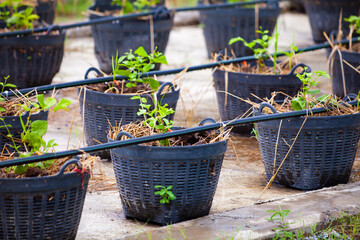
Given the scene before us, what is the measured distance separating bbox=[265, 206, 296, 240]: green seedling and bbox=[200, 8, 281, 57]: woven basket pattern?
4.66 meters

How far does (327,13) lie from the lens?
8.81 metres

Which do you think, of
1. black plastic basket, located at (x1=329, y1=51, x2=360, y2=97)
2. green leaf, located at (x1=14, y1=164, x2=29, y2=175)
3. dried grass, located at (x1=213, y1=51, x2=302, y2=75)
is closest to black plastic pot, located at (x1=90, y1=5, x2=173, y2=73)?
dried grass, located at (x1=213, y1=51, x2=302, y2=75)

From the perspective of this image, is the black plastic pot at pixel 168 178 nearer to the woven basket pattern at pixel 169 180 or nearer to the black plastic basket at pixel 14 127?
the woven basket pattern at pixel 169 180

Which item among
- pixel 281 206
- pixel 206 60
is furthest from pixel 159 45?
pixel 281 206

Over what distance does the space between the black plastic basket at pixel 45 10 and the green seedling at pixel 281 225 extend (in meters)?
4.89

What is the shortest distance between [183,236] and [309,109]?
4.15ft

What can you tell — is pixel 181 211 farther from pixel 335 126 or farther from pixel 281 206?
pixel 335 126

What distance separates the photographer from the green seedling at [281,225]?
3.22m

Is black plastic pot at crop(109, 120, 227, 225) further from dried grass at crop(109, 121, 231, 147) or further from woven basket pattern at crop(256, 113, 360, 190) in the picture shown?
woven basket pattern at crop(256, 113, 360, 190)

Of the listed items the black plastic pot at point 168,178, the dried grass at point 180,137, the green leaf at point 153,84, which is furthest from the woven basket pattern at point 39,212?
the green leaf at point 153,84

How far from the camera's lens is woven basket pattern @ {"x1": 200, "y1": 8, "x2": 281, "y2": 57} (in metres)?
7.74

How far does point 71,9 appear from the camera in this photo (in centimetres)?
1114

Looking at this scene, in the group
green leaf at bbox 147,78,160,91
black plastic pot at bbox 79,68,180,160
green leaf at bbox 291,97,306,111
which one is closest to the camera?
green leaf at bbox 291,97,306,111

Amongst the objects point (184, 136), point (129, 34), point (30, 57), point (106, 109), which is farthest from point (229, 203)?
point (129, 34)
